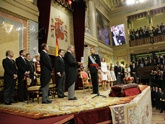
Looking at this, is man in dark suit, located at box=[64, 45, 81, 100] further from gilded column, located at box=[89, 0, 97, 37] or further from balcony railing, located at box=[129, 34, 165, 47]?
balcony railing, located at box=[129, 34, 165, 47]

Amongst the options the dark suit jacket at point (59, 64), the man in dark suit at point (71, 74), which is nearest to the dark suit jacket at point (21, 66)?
the dark suit jacket at point (59, 64)

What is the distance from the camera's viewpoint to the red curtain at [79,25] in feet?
29.2

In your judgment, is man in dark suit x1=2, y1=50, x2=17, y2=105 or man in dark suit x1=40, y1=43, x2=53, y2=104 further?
man in dark suit x1=2, y1=50, x2=17, y2=105

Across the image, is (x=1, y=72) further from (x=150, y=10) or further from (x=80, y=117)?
(x=150, y=10)

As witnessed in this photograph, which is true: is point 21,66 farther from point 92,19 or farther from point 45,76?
point 92,19

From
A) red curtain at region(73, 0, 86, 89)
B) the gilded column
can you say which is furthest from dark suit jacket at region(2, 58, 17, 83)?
the gilded column

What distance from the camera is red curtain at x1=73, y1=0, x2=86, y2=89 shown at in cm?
889

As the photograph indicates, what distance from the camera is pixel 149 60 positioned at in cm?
1253

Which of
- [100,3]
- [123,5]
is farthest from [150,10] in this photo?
[100,3]

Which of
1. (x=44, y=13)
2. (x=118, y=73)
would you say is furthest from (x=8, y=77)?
(x=118, y=73)

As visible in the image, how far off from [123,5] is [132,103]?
14942 millimetres

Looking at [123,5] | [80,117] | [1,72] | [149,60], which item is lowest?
[80,117]

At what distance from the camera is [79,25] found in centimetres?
917

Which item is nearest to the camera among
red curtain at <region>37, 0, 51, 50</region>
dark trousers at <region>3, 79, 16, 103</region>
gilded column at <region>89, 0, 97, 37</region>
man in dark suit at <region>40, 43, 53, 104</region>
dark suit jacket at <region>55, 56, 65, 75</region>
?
man in dark suit at <region>40, 43, 53, 104</region>
